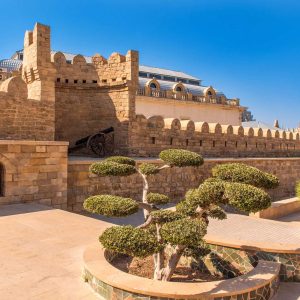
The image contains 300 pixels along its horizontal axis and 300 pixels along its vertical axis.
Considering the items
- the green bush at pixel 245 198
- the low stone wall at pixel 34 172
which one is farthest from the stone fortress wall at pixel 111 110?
the green bush at pixel 245 198

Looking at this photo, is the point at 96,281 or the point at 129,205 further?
the point at 129,205

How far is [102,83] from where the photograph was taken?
14.1m

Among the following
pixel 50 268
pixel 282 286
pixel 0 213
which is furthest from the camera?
pixel 0 213

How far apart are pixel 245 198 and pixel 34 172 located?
5.84 meters

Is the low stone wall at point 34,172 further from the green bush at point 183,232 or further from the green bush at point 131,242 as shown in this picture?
the green bush at point 183,232

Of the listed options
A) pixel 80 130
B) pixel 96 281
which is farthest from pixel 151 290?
pixel 80 130

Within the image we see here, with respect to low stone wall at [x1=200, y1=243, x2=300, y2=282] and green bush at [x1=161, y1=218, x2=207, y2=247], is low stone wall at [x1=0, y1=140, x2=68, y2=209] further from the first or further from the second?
green bush at [x1=161, y1=218, x2=207, y2=247]

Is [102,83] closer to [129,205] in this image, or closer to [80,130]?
[80,130]

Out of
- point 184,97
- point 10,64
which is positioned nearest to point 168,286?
point 184,97

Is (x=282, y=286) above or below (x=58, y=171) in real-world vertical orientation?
below

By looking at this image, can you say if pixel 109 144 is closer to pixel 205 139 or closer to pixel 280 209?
pixel 205 139

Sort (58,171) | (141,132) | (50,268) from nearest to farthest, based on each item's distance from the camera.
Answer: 1. (50,268)
2. (58,171)
3. (141,132)

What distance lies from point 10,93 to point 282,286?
7.83 metres

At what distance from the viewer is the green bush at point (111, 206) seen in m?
4.61
